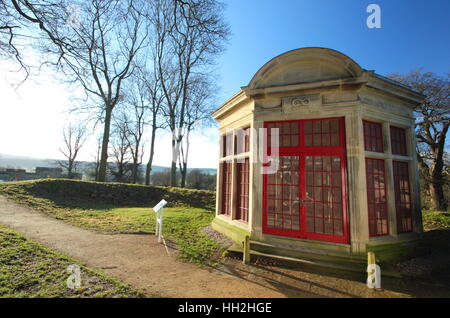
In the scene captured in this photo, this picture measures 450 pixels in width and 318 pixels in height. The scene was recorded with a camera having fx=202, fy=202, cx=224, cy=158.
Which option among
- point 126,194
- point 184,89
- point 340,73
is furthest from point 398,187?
point 184,89

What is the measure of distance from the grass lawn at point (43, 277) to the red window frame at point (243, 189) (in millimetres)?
3661

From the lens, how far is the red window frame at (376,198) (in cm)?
504

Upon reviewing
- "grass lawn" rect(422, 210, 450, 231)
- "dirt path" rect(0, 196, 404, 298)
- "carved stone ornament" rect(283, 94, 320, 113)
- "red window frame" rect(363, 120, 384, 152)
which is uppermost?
"carved stone ornament" rect(283, 94, 320, 113)

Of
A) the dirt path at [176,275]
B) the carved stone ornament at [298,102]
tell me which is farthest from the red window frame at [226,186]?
the carved stone ornament at [298,102]

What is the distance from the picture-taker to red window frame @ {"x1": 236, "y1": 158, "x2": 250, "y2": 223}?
620 centimetres

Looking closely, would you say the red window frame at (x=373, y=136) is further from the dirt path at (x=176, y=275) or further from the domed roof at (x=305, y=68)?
the dirt path at (x=176, y=275)

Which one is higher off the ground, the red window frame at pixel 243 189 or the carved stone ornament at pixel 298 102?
the carved stone ornament at pixel 298 102

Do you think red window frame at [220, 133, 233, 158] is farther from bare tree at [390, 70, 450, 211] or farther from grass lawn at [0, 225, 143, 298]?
bare tree at [390, 70, 450, 211]

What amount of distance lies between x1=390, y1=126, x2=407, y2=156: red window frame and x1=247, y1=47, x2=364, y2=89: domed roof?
255 centimetres

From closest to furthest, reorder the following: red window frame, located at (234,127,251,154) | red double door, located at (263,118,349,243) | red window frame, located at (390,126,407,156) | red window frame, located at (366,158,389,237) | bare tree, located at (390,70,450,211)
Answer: red double door, located at (263,118,349,243)
red window frame, located at (366,158,389,237)
red window frame, located at (390,126,407,156)
red window frame, located at (234,127,251,154)
bare tree, located at (390,70,450,211)

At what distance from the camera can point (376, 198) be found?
204 inches

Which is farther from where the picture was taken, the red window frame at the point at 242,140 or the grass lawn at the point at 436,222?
the grass lawn at the point at 436,222

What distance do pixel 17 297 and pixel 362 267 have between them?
598cm

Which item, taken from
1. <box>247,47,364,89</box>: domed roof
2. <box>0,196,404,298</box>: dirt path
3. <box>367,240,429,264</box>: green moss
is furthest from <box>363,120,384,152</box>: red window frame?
<box>0,196,404,298</box>: dirt path
